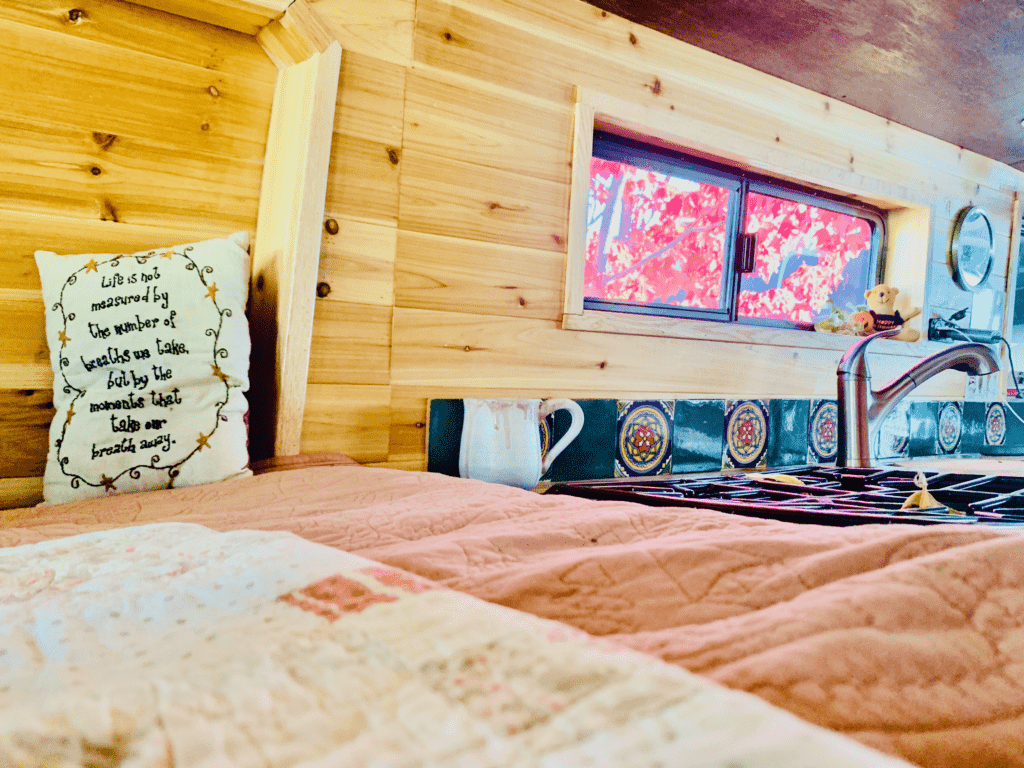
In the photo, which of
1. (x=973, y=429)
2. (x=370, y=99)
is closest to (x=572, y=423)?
(x=370, y=99)

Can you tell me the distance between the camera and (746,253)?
6.64 ft

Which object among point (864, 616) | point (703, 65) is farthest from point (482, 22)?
point (864, 616)

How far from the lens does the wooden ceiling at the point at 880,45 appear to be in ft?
5.08

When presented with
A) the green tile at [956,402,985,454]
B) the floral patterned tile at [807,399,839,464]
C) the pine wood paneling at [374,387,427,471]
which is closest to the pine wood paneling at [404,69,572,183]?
the pine wood paneling at [374,387,427,471]

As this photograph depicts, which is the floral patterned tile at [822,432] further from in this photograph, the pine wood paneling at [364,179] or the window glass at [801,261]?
the pine wood paneling at [364,179]

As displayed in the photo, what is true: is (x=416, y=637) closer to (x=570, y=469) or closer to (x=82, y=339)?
(x=82, y=339)

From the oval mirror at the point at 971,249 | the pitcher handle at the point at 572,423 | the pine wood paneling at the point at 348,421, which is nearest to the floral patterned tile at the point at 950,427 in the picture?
the oval mirror at the point at 971,249

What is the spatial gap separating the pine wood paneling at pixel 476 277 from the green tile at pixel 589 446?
0.25m

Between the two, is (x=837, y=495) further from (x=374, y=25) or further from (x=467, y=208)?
(x=374, y=25)

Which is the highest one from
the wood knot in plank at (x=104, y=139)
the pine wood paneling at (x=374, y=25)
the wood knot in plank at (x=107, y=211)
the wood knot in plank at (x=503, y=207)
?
the pine wood paneling at (x=374, y=25)

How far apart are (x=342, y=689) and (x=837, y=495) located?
3.77ft

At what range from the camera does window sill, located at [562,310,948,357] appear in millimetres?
1620

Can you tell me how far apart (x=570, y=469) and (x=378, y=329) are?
57 cm

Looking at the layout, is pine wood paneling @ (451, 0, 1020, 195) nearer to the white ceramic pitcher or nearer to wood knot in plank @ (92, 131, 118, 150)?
wood knot in plank @ (92, 131, 118, 150)
